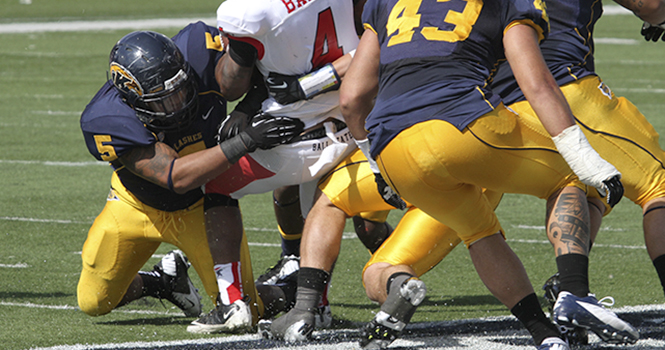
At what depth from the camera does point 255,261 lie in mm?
5605

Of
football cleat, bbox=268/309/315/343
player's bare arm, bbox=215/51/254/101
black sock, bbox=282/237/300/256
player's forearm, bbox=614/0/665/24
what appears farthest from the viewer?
black sock, bbox=282/237/300/256

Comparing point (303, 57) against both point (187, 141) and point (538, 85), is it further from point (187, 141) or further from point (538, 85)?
point (538, 85)

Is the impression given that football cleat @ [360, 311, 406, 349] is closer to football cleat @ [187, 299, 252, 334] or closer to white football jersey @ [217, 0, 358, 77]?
football cleat @ [187, 299, 252, 334]

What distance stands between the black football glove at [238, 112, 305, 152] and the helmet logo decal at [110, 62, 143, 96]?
20.4 inches

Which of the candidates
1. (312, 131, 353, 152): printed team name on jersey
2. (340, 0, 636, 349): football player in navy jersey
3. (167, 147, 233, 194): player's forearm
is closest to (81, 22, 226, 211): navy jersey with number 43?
(167, 147, 233, 194): player's forearm

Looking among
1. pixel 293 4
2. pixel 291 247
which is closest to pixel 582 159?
pixel 293 4

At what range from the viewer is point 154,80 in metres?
4.05

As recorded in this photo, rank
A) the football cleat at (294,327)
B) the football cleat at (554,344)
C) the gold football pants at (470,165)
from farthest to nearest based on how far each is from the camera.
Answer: the football cleat at (294,327)
the football cleat at (554,344)
the gold football pants at (470,165)

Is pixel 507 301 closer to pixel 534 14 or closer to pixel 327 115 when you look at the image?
pixel 534 14

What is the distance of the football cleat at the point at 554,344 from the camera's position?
3.19 metres

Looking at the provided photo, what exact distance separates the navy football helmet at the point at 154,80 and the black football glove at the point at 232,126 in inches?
6.7

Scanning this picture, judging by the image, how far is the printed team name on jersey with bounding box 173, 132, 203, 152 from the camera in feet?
14.2

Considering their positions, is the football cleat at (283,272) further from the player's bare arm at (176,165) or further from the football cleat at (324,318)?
the player's bare arm at (176,165)

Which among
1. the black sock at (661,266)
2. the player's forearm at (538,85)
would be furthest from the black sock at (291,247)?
the player's forearm at (538,85)
